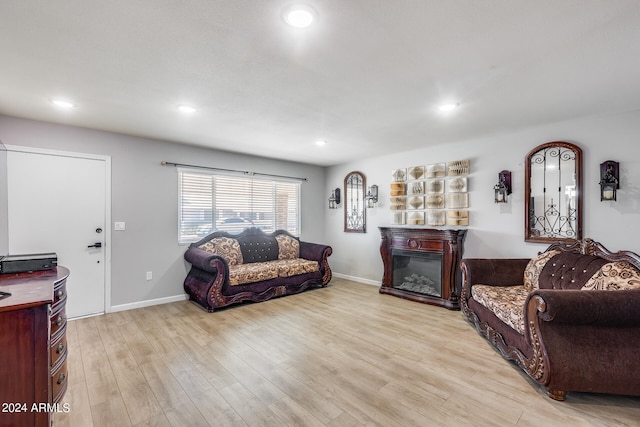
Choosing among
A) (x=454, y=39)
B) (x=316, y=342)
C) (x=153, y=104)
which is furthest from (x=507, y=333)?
(x=153, y=104)

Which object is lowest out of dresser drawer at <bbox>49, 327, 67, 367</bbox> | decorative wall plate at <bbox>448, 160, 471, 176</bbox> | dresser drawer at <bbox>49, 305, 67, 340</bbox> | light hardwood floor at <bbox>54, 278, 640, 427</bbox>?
light hardwood floor at <bbox>54, 278, 640, 427</bbox>

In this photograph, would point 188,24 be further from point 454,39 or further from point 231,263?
point 231,263

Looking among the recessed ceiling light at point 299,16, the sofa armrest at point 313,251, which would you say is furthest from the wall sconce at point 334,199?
the recessed ceiling light at point 299,16

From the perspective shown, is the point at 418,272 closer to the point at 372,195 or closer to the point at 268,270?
the point at 372,195

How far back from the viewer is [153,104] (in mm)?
2896

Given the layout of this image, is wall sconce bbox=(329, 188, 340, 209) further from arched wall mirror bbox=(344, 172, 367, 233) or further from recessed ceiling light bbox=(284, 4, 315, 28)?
recessed ceiling light bbox=(284, 4, 315, 28)

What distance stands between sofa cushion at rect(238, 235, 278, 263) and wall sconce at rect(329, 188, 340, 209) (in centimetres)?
156

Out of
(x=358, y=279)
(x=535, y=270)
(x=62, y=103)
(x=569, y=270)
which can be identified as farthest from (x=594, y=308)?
(x=62, y=103)

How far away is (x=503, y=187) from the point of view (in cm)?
380

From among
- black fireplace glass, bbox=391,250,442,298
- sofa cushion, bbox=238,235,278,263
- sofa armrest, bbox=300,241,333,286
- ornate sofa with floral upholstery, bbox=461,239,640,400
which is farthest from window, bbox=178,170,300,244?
ornate sofa with floral upholstery, bbox=461,239,640,400

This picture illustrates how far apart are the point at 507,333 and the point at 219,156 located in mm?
4540

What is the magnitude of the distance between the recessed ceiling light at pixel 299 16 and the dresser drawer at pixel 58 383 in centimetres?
252

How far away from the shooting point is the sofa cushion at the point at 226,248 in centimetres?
452

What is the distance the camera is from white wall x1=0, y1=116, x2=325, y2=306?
3.62 metres
